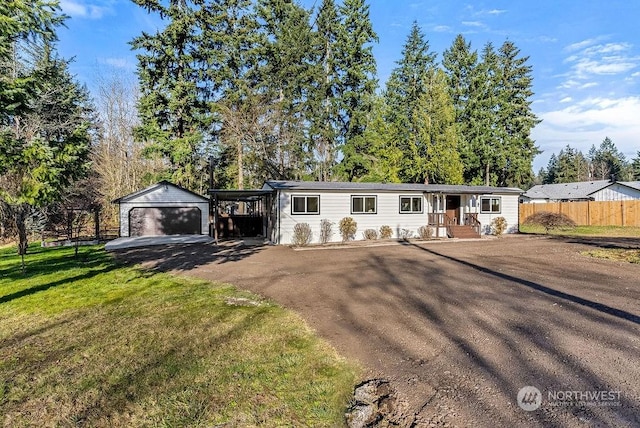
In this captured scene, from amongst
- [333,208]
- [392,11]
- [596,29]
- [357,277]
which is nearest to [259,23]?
[392,11]

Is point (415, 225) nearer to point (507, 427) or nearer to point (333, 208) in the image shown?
point (333, 208)

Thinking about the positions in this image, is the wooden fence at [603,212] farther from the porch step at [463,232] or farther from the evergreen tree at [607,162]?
the evergreen tree at [607,162]

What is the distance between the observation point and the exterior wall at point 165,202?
57.8 feet

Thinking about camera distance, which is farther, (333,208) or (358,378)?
(333,208)

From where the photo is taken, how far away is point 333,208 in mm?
16344

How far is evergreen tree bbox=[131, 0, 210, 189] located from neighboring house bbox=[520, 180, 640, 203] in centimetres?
3117

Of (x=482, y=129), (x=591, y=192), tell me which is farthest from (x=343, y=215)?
(x=591, y=192)

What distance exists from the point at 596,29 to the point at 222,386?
1886 cm

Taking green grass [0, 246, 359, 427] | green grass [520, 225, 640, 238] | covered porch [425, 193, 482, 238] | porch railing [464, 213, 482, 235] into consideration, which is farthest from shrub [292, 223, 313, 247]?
green grass [520, 225, 640, 238]

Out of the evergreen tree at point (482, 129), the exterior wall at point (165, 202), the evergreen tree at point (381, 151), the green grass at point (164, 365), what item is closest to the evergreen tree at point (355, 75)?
the evergreen tree at point (381, 151)

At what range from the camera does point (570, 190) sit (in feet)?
124

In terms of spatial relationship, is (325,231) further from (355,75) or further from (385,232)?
(355,75)

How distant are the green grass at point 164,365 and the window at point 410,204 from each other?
12985mm

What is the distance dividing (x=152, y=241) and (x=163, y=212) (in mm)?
2341
